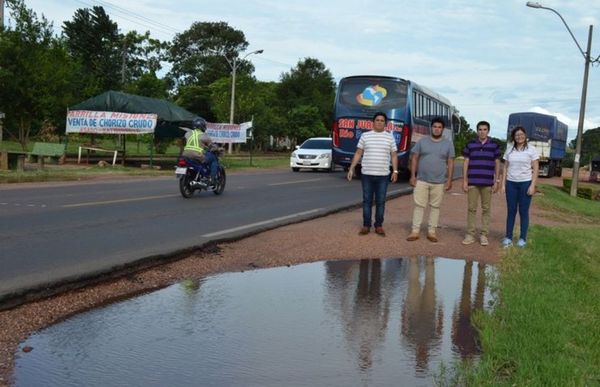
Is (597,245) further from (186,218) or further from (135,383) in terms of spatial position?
(135,383)

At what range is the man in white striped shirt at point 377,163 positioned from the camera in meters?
9.38

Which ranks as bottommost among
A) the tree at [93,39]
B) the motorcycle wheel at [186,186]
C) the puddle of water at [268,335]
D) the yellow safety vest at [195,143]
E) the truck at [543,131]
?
the puddle of water at [268,335]

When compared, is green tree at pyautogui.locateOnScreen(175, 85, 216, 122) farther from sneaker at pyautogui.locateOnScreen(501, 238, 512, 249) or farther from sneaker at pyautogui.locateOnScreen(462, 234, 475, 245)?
sneaker at pyautogui.locateOnScreen(501, 238, 512, 249)

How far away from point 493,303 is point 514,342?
4.62 ft

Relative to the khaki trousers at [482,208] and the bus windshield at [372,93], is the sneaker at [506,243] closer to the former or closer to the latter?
the khaki trousers at [482,208]

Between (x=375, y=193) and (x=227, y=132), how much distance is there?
2249cm

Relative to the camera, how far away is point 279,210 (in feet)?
42.6

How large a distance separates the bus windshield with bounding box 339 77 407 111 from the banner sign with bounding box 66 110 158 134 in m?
7.73

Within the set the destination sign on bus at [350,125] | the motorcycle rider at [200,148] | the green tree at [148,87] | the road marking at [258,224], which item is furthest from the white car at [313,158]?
the green tree at [148,87]

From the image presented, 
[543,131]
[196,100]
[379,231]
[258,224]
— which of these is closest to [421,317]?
[379,231]

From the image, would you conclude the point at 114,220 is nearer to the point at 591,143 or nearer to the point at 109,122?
the point at 109,122

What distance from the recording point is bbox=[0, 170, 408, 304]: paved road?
6.89 metres

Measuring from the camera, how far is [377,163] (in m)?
9.38

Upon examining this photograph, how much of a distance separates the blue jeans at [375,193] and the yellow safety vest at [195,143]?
5.90 m
